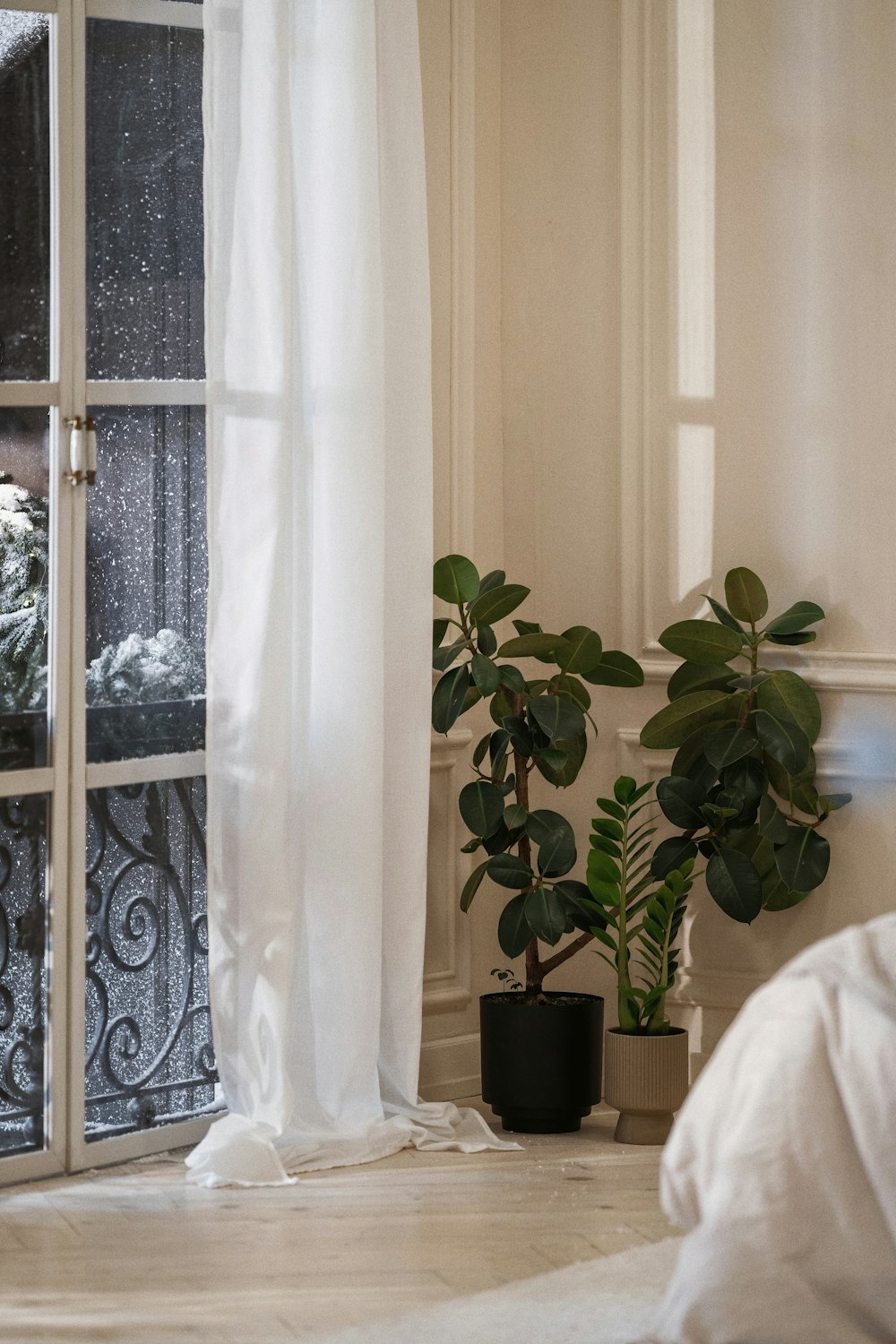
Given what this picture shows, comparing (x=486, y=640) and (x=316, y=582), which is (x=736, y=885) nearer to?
(x=486, y=640)

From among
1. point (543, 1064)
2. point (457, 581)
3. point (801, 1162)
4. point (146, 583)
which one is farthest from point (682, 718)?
point (801, 1162)

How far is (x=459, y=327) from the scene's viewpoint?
373 centimetres

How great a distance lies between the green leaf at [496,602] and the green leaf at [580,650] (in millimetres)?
128

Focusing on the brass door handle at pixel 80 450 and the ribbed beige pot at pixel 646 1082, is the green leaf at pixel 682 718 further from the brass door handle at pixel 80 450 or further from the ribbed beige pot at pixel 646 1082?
the brass door handle at pixel 80 450

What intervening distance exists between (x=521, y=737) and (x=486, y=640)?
0.22m

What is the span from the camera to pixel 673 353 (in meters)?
3.70

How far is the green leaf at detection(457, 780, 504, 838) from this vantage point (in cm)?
342

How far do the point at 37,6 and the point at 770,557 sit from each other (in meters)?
1.88

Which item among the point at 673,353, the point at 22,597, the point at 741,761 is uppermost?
the point at 673,353

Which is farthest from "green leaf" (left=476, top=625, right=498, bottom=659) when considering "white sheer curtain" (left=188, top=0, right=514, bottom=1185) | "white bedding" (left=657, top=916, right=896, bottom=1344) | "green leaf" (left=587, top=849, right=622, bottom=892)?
"white bedding" (left=657, top=916, right=896, bottom=1344)

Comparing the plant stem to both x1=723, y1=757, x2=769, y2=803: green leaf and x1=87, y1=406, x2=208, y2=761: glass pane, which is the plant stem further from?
x1=87, y1=406, x2=208, y2=761: glass pane

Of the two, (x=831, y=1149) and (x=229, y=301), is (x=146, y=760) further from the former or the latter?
(x=831, y=1149)

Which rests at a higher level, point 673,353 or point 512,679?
point 673,353

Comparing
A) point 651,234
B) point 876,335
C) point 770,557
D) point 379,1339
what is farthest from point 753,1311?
point 651,234
